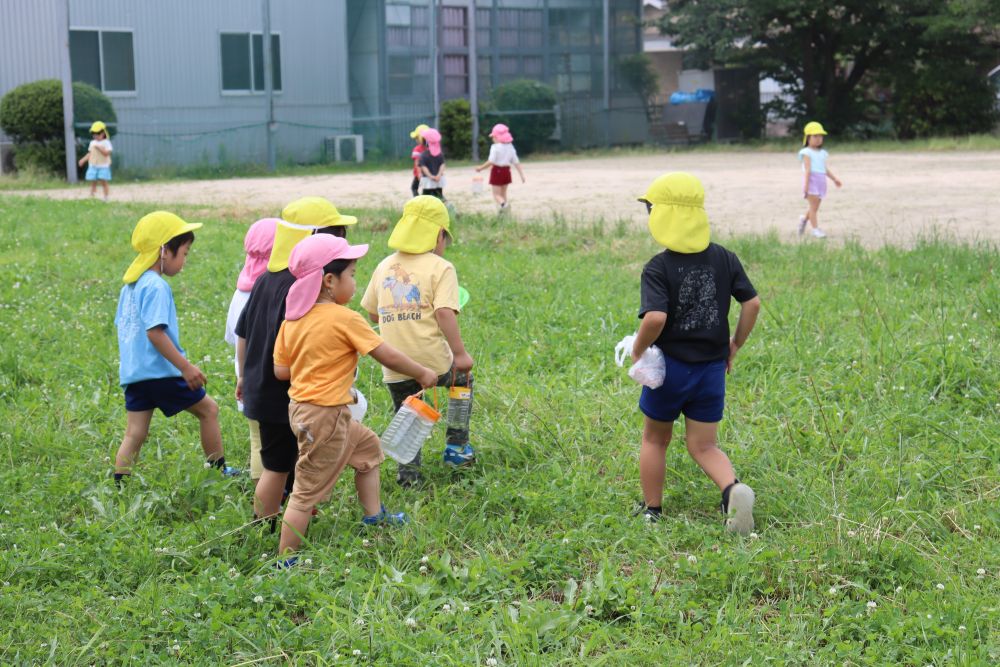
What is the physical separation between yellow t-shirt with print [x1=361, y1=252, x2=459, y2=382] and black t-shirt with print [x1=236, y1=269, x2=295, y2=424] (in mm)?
752

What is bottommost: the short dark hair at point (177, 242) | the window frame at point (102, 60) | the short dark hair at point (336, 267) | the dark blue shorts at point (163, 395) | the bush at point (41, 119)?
the dark blue shorts at point (163, 395)

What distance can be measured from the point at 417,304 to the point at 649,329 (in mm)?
1252

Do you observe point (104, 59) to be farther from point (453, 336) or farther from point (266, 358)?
point (266, 358)

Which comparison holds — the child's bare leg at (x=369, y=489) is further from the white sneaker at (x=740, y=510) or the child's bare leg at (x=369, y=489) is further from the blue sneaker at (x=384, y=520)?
the white sneaker at (x=740, y=510)

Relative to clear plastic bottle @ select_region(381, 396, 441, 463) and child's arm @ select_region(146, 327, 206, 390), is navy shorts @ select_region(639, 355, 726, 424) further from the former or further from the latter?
child's arm @ select_region(146, 327, 206, 390)

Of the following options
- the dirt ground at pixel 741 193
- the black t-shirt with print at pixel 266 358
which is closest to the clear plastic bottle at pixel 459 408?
the black t-shirt with print at pixel 266 358

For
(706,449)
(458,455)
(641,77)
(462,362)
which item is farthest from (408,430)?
(641,77)

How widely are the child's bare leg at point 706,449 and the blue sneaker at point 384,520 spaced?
50.0 inches

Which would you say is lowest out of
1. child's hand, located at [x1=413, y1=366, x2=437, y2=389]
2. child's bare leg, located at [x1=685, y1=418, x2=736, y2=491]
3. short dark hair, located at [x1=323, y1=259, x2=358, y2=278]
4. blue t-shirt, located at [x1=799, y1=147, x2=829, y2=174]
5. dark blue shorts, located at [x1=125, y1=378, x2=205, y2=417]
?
child's bare leg, located at [x1=685, y1=418, x2=736, y2=491]

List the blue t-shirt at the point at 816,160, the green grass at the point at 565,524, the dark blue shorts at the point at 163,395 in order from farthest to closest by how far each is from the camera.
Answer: the blue t-shirt at the point at 816,160
the dark blue shorts at the point at 163,395
the green grass at the point at 565,524

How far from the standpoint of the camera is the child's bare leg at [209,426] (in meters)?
5.69

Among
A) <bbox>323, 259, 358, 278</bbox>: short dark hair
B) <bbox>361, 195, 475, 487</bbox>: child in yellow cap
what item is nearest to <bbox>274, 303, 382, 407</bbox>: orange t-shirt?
<bbox>323, 259, 358, 278</bbox>: short dark hair

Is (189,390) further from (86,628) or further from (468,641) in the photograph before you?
(468,641)

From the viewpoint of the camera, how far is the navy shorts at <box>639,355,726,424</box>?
4.88 meters
